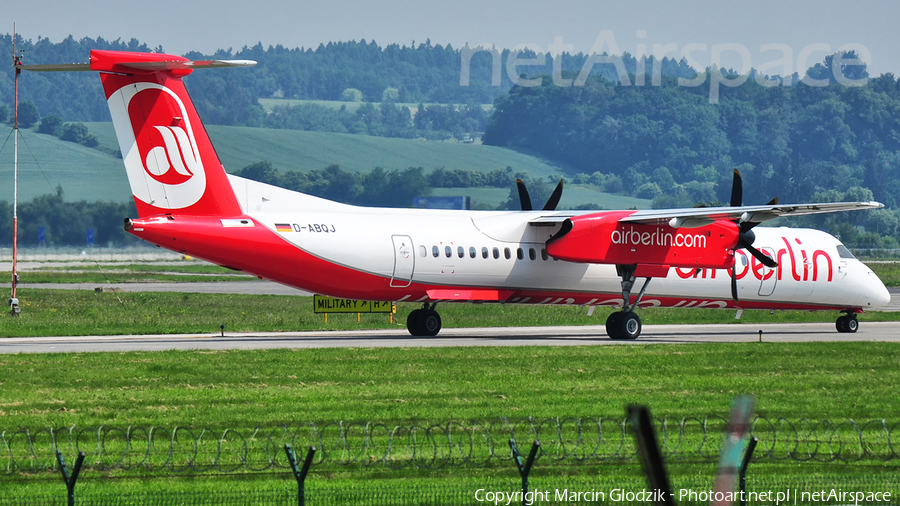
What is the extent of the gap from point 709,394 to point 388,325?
19.4m

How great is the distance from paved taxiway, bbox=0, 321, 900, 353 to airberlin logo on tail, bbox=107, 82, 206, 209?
14.3 feet

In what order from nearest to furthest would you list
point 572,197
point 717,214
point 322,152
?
point 717,214
point 572,197
point 322,152

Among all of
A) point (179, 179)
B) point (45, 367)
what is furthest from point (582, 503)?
point (179, 179)

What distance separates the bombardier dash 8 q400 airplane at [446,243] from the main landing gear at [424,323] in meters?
0.04

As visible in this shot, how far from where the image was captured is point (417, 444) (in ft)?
52.7

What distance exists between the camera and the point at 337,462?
14492mm

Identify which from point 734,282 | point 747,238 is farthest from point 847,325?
point 747,238

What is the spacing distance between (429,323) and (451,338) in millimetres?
913

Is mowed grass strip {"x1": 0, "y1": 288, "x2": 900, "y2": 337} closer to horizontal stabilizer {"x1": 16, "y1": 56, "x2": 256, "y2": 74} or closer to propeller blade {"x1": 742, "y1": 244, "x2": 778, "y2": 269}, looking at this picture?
propeller blade {"x1": 742, "y1": 244, "x2": 778, "y2": 269}

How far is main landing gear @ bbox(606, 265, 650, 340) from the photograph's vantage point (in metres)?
33.8

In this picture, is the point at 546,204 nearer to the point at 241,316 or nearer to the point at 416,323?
the point at 416,323

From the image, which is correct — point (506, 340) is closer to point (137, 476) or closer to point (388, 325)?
point (388, 325)

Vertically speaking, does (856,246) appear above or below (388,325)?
above

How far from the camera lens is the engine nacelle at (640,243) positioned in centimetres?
3299
